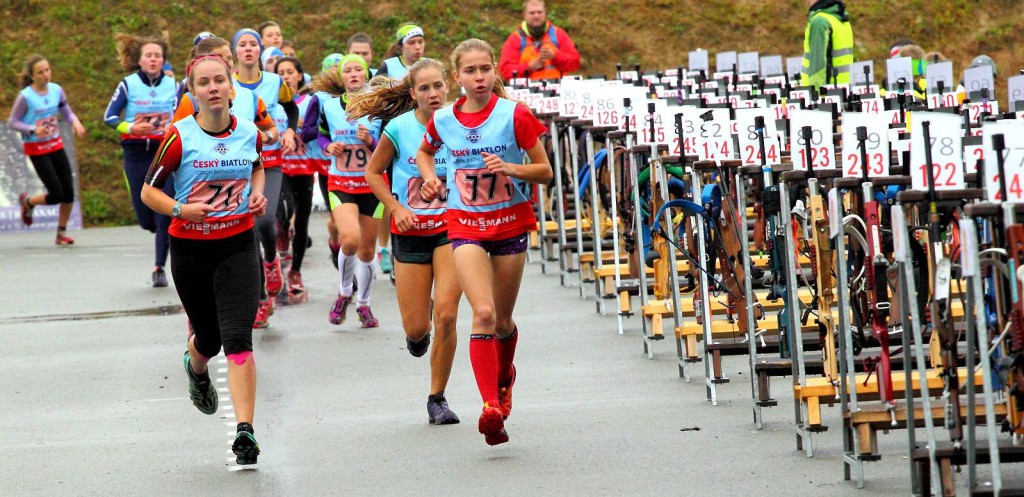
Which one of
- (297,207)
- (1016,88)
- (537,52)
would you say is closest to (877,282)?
(1016,88)

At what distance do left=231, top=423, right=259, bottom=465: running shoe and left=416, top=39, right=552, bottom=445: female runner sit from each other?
1.03m

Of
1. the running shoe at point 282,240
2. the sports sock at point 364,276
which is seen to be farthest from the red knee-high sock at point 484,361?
the running shoe at point 282,240

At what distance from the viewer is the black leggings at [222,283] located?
798 centimetres

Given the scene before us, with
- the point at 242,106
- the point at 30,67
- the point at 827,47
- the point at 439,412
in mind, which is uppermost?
the point at 30,67

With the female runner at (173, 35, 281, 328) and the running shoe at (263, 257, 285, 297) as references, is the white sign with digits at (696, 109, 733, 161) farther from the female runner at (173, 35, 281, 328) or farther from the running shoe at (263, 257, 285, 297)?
the running shoe at (263, 257, 285, 297)

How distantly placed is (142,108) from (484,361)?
7.43 m

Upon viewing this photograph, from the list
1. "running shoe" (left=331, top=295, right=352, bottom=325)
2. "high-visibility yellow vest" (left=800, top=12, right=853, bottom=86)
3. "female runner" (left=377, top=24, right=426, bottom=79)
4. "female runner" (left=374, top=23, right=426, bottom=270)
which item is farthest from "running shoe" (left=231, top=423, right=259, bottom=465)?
"high-visibility yellow vest" (left=800, top=12, right=853, bottom=86)

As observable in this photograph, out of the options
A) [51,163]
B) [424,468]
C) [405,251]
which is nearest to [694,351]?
[405,251]

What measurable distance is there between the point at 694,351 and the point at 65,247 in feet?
35.9

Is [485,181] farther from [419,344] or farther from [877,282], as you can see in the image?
[877,282]

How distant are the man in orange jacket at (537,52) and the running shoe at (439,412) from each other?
10.5 metres

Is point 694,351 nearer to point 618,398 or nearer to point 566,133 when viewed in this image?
point 618,398

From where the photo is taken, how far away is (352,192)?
39.9 feet

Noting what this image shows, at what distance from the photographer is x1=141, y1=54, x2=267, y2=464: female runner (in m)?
7.94
